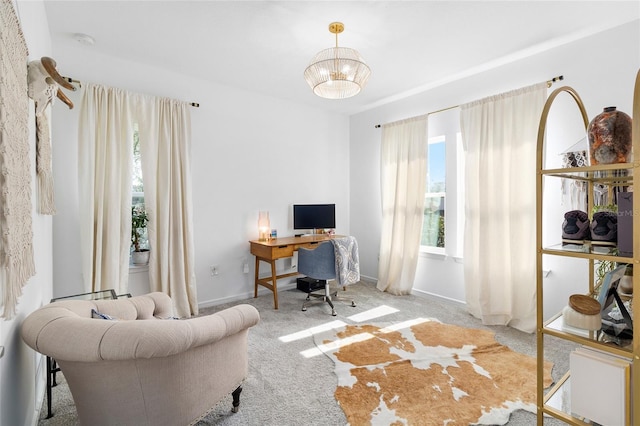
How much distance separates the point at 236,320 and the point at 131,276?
2338 millimetres

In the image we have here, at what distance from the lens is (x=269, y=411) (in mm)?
1957

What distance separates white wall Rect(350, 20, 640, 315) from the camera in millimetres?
2668

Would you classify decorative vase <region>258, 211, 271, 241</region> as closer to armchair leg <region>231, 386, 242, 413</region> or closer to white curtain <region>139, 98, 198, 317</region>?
white curtain <region>139, 98, 198, 317</region>

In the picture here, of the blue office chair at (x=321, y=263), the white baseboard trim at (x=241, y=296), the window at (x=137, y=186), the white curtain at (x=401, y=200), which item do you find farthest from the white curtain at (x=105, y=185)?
the white curtain at (x=401, y=200)

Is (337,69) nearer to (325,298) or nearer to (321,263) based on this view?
(321,263)

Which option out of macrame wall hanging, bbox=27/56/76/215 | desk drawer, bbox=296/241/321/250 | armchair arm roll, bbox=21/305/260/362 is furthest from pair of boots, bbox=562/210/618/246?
desk drawer, bbox=296/241/321/250

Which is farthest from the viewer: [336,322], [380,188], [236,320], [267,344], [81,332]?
[380,188]

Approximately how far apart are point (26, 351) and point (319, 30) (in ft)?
9.73

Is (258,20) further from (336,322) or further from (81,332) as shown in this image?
(336,322)

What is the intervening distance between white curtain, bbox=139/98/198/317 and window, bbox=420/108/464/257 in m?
3.01

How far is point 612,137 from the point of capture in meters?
1.31

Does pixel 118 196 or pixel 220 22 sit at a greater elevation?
pixel 220 22

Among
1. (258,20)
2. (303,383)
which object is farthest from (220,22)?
(303,383)

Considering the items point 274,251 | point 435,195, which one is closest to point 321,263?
point 274,251
